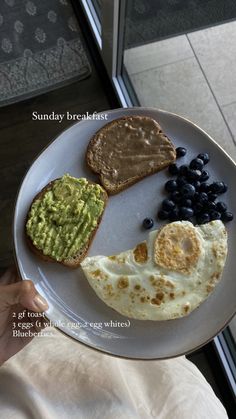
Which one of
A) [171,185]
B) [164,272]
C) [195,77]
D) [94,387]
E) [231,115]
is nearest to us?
[94,387]

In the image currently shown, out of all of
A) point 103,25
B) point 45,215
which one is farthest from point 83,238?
point 103,25

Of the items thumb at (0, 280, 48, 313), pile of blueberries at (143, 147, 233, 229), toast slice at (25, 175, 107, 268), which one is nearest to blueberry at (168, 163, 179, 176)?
pile of blueberries at (143, 147, 233, 229)

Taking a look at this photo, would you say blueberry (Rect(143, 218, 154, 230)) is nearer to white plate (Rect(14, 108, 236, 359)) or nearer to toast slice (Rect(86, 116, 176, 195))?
white plate (Rect(14, 108, 236, 359))

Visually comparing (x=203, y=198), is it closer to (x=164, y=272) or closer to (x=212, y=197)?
(x=212, y=197)

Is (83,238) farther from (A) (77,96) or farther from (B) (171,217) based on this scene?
(A) (77,96)

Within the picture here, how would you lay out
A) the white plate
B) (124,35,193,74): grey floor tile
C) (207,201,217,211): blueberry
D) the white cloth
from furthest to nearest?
(124,35,193,74): grey floor tile
(207,201,217,211): blueberry
the white plate
the white cloth

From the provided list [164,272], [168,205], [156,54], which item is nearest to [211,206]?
[168,205]
